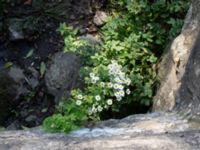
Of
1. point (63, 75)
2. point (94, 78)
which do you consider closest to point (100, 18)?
point (63, 75)

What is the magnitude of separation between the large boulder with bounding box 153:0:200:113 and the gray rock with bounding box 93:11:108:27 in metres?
1.63

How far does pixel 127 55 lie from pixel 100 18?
5.13 ft

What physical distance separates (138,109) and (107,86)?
2.37 feet

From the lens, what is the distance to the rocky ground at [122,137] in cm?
254

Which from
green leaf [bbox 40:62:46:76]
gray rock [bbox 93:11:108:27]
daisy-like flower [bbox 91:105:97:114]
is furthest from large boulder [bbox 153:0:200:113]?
green leaf [bbox 40:62:46:76]

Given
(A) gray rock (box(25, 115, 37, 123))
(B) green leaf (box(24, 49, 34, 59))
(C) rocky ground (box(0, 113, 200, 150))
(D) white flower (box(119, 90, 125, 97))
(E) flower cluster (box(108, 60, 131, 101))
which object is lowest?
(A) gray rock (box(25, 115, 37, 123))

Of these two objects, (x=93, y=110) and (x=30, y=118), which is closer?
(x=93, y=110)

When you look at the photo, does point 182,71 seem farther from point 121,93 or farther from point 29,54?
point 29,54

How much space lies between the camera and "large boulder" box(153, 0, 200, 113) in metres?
3.36

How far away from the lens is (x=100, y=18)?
6.00m

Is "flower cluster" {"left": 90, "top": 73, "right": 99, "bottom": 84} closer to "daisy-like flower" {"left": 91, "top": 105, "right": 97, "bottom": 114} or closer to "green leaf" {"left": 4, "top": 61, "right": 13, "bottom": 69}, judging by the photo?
"daisy-like flower" {"left": 91, "top": 105, "right": 97, "bottom": 114}

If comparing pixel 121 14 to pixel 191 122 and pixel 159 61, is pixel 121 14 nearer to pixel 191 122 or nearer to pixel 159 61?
pixel 159 61

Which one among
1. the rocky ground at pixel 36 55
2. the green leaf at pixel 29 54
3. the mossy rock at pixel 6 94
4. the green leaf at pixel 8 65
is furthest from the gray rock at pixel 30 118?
the green leaf at pixel 29 54

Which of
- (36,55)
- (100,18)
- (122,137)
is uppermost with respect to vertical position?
(100,18)
